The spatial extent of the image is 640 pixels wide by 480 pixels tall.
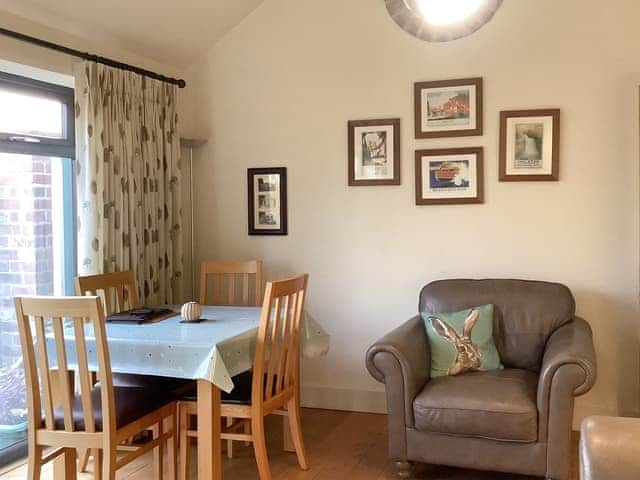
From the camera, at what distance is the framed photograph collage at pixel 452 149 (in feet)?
12.4

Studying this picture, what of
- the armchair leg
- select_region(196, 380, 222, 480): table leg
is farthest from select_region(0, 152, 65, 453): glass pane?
the armchair leg

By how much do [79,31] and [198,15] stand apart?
789 mm

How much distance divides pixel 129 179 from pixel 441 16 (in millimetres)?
2089

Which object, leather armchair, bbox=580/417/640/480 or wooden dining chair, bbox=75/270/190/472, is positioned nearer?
leather armchair, bbox=580/417/640/480

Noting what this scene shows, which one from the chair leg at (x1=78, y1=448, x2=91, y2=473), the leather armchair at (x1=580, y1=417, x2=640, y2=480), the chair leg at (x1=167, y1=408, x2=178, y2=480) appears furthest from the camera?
the chair leg at (x1=78, y1=448, x2=91, y2=473)

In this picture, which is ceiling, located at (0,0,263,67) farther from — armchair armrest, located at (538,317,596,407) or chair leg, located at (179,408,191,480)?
armchair armrest, located at (538,317,596,407)

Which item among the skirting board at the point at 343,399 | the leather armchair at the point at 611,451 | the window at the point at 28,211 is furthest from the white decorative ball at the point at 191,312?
the leather armchair at the point at 611,451

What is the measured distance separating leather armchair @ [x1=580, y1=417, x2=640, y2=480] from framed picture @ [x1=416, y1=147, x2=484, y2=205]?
2.59 m

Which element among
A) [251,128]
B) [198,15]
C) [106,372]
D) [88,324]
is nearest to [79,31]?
[198,15]

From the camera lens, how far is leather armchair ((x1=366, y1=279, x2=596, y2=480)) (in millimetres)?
2811

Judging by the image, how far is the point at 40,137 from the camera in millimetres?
3523

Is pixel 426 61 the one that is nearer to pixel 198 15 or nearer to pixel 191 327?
pixel 198 15

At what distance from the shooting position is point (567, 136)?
147 inches

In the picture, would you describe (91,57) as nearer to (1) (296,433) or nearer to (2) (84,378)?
(2) (84,378)
